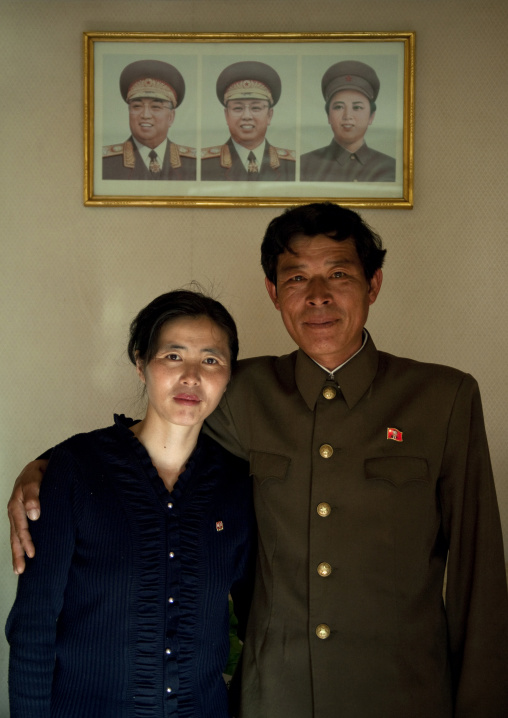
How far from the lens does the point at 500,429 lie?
252cm

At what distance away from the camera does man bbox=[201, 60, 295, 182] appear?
2.51 m

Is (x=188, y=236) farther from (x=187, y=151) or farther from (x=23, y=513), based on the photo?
(x=23, y=513)

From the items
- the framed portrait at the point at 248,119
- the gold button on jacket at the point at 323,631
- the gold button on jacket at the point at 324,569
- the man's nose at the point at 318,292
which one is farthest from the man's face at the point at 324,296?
the framed portrait at the point at 248,119

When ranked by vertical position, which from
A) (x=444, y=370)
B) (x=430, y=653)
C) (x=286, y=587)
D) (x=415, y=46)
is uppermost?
(x=415, y=46)

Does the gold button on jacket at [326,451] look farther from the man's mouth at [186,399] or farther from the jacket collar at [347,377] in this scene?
the man's mouth at [186,399]

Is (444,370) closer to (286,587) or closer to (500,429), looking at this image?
(286,587)

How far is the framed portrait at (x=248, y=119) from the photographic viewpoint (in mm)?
2490

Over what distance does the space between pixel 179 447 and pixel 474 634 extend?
0.80m

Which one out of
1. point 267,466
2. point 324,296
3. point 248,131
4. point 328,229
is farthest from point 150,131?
point 267,466

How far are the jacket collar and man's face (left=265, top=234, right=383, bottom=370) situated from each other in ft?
0.12


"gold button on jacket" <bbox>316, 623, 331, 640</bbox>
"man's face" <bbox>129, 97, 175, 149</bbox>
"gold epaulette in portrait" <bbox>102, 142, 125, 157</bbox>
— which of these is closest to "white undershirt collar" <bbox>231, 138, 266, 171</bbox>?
"man's face" <bbox>129, 97, 175, 149</bbox>

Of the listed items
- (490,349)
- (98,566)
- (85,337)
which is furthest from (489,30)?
(98,566)

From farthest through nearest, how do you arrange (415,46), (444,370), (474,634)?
(415,46)
(444,370)
(474,634)

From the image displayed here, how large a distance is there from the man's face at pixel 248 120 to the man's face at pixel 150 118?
22cm
